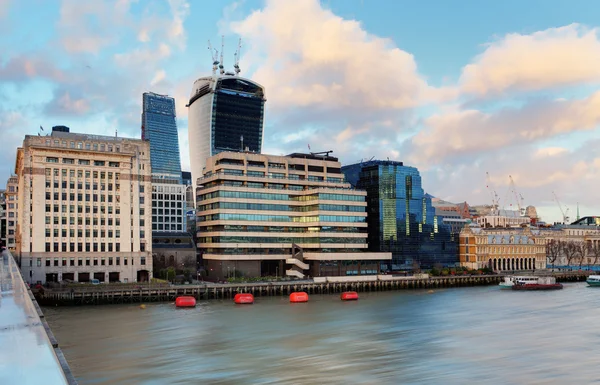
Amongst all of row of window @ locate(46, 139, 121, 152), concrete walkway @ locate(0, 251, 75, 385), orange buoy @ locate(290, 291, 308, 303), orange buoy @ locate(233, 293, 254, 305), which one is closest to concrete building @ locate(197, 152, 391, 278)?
row of window @ locate(46, 139, 121, 152)

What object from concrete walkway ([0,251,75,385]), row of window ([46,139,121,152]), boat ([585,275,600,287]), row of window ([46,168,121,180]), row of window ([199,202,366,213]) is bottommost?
boat ([585,275,600,287])

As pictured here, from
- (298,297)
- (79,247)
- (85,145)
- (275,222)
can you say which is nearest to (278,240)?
(275,222)

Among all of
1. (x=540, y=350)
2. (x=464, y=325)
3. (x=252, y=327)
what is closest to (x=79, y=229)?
(x=252, y=327)

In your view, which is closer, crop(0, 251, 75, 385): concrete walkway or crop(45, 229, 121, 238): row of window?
crop(0, 251, 75, 385): concrete walkway

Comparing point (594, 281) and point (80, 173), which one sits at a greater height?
point (80, 173)

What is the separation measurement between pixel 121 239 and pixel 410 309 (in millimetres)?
73922

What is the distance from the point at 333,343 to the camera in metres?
72.2

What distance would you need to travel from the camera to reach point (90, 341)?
240 ft

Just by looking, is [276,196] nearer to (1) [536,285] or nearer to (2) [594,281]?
(1) [536,285]

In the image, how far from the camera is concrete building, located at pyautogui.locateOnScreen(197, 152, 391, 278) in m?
159

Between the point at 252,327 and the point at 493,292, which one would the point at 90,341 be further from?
the point at 493,292

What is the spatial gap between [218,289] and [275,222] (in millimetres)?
35309

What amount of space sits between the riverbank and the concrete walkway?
51506mm

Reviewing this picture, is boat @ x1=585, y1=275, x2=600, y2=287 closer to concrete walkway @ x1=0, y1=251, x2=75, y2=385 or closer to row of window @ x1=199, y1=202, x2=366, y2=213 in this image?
row of window @ x1=199, y1=202, x2=366, y2=213
